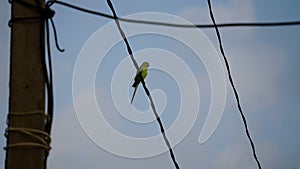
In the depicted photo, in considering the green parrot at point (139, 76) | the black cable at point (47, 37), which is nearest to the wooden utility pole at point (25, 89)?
the black cable at point (47, 37)

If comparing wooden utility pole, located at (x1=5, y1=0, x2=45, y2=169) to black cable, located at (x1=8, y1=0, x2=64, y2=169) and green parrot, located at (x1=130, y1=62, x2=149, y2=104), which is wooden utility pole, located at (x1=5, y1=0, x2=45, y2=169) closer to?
black cable, located at (x1=8, y1=0, x2=64, y2=169)

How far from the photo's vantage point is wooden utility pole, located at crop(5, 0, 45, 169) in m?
2.02

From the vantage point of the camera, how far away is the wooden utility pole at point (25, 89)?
79.4 inches

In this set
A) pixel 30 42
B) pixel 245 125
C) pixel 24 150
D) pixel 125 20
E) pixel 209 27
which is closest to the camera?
pixel 24 150

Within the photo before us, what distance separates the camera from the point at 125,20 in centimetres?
303

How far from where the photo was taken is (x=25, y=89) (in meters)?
2.09

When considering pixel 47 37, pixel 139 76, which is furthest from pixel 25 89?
pixel 139 76

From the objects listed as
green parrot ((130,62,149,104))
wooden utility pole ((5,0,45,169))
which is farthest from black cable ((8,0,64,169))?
green parrot ((130,62,149,104))

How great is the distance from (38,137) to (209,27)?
1777 millimetres

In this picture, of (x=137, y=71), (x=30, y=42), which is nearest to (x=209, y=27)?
(x=137, y=71)

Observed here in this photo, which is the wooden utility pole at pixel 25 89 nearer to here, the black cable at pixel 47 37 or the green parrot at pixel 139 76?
the black cable at pixel 47 37

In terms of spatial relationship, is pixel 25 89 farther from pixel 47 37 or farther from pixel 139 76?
pixel 139 76

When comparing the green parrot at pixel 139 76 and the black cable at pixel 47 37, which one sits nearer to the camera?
the black cable at pixel 47 37

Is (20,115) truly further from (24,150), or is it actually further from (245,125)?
(245,125)
